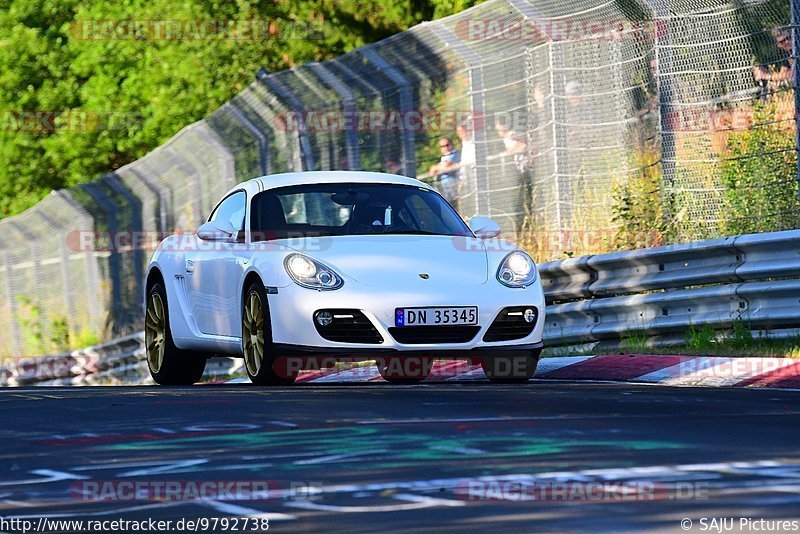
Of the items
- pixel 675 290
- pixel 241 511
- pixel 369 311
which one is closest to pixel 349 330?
pixel 369 311

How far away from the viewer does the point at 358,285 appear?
35.3 ft

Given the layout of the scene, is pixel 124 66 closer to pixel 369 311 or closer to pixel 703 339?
pixel 703 339

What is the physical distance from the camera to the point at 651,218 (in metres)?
15.1

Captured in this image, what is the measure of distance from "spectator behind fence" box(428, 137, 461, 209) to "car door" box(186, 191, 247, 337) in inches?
178

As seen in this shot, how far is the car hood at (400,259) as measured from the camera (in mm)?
10805

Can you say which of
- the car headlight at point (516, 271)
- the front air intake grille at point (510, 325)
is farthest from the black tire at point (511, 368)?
the car headlight at point (516, 271)

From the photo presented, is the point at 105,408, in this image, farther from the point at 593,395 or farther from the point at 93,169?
the point at 93,169

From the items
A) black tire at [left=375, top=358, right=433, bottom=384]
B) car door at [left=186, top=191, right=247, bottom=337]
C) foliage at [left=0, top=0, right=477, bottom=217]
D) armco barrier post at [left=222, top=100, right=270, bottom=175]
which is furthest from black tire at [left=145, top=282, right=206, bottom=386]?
foliage at [left=0, top=0, right=477, bottom=217]

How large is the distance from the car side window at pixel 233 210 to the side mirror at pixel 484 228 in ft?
4.87

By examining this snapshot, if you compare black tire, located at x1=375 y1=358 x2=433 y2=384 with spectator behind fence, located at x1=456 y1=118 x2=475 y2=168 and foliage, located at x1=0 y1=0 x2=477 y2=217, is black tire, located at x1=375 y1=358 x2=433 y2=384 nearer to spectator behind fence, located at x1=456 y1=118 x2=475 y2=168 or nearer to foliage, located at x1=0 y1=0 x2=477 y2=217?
spectator behind fence, located at x1=456 y1=118 x2=475 y2=168

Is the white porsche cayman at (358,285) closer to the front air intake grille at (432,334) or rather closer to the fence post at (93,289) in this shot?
the front air intake grille at (432,334)

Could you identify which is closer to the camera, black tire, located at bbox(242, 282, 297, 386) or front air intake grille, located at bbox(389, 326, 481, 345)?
front air intake grille, located at bbox(389, 326, 481, 345)

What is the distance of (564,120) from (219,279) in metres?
4.74

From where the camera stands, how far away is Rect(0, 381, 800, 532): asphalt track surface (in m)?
5.42
